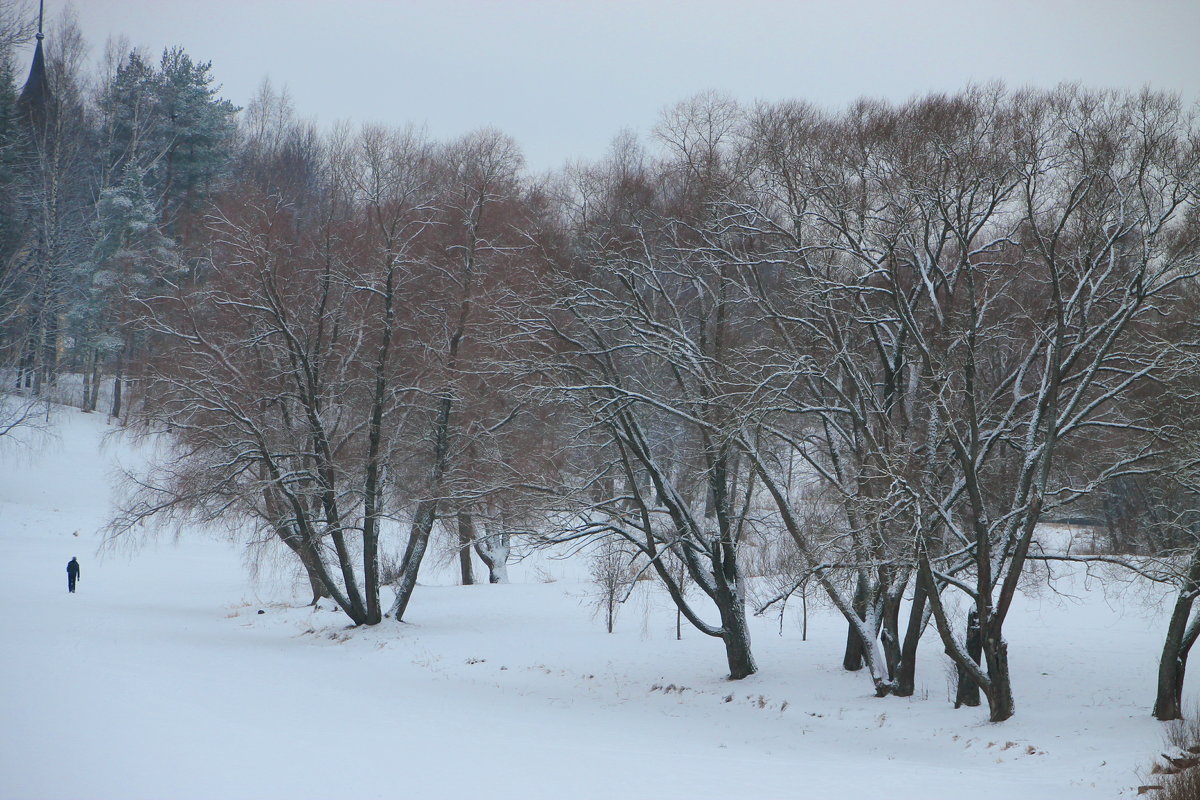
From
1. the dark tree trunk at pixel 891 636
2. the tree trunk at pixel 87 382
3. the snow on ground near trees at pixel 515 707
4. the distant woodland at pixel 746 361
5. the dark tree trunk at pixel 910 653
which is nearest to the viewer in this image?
the snow on ground near trees at pixel 515 707

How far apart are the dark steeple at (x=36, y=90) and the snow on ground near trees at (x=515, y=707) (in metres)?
26.9

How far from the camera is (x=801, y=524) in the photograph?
55.3 ft

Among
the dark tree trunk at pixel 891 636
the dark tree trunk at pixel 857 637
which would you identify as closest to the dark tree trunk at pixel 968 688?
the dark tree trunk at pixel 891 636

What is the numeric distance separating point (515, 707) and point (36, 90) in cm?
4629

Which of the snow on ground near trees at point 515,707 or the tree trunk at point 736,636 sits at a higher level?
the tree trunk at point 736,636

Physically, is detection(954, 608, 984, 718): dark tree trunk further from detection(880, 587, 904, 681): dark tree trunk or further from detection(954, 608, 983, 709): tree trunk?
detection(880, 587, 904, 681): dark tree trunk


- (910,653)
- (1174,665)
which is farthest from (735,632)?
(1174,665)

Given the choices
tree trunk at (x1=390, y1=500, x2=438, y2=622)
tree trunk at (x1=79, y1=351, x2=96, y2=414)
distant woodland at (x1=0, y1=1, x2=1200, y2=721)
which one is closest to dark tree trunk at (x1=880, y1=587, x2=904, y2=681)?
distant woodland at (x1=0, y1=1, x2=1200, y2=721)

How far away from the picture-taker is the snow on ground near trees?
10.6 meters

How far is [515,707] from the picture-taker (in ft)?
51.6

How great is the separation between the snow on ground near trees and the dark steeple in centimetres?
2688

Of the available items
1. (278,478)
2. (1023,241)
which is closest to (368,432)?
(278,478)

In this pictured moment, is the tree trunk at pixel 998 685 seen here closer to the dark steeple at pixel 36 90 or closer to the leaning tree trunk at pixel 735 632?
the leaning tree trunk at pixel 735 632

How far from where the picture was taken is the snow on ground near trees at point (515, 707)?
10625mm
